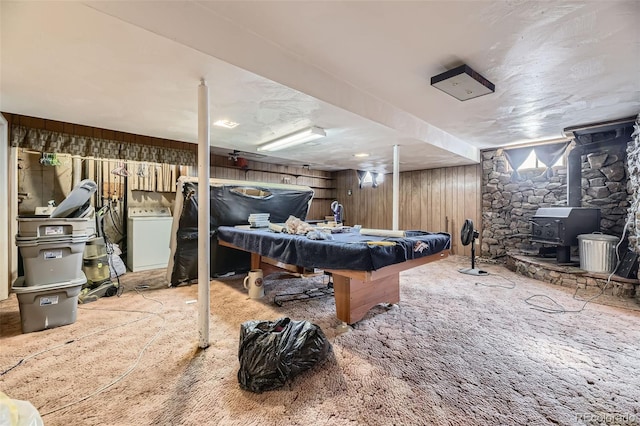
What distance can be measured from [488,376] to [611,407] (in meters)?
0.58

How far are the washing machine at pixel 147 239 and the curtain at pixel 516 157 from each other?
6581mm

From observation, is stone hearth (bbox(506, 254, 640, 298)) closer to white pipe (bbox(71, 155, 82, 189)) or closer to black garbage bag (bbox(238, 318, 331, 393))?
black garbage bag (bbox(238, 318, 331, 393))

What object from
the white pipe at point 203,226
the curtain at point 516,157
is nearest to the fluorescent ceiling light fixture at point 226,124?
the white pipe at point 203,226

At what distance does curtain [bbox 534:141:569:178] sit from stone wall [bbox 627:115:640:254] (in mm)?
1129

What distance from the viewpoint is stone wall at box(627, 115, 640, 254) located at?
3.26 meters

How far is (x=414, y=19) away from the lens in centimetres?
177

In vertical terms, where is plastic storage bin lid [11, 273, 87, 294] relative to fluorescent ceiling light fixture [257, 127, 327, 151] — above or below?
below

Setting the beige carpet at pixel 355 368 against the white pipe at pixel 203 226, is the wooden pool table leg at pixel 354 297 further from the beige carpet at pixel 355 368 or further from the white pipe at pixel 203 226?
the white pipe at pixel 203 226

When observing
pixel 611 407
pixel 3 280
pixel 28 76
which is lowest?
pixel 611 407

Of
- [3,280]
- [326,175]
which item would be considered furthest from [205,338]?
[326,175]

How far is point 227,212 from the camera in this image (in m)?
4.15

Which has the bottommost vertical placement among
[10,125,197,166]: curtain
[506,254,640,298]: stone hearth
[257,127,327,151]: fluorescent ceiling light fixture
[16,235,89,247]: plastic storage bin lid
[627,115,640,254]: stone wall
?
[506,254,640,298]: stone hearth

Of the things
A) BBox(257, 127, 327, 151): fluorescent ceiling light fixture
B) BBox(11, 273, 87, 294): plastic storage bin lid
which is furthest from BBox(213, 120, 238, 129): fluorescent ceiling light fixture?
BBox(11, 273, 87, 294): plastic storage bin lid

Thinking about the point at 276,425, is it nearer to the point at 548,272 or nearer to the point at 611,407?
the point at 611,407
